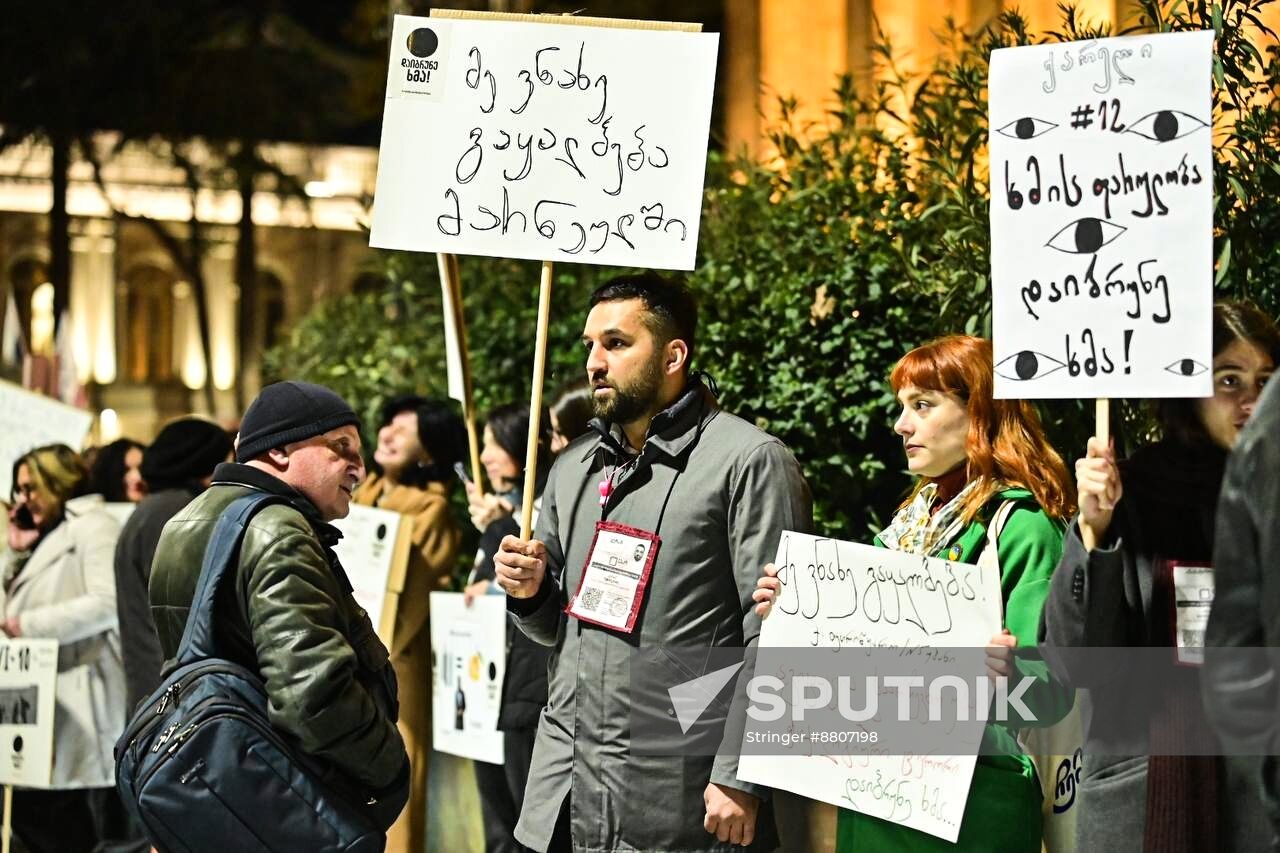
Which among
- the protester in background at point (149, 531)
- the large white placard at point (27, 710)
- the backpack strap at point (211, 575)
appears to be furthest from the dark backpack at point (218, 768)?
the large white placard at point (27, 710)

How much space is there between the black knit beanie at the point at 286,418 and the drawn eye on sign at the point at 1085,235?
2009 millimetres

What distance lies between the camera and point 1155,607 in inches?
146

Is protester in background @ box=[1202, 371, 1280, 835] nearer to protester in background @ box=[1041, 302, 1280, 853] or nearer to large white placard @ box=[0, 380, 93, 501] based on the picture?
protester in background @ box=[1041, 302, 1280, 853]

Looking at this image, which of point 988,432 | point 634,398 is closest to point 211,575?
point 634,398

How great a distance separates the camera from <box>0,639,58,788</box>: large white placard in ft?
24.5

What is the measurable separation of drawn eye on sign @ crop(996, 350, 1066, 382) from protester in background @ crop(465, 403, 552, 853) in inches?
110

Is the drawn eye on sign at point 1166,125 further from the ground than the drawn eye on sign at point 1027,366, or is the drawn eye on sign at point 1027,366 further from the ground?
the drawn eye on sign at point 1166,125

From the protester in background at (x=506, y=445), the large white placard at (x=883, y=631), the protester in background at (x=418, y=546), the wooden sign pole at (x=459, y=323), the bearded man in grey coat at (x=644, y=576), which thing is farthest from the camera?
the protester in background at (x=418, y=546)

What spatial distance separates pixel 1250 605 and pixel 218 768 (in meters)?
2.49

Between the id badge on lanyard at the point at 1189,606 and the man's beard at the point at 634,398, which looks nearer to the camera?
the id badge on lanyard at the point at 1189,606

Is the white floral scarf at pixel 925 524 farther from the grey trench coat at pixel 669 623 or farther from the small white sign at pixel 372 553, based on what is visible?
the small white sign at pixel 372 553

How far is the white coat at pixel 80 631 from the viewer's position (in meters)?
7.77

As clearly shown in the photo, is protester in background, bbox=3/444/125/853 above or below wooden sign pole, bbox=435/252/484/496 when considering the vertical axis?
below

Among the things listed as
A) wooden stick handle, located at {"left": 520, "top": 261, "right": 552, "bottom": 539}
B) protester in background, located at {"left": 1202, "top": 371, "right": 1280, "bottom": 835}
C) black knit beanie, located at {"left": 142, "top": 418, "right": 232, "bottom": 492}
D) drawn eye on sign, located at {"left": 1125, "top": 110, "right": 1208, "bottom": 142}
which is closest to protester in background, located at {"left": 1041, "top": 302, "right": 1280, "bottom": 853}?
drawn eye on sign, located at {"left": 1125, "top": 110, "right": 1208, "bottom": 142}
